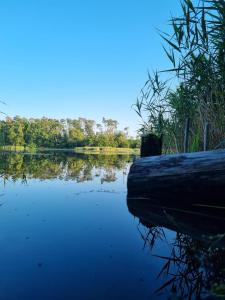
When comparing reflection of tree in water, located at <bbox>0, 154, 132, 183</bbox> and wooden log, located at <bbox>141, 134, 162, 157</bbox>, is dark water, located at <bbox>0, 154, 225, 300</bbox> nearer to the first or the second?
wooden log, located at <bbox>141, 134, 162, 157</bbox>

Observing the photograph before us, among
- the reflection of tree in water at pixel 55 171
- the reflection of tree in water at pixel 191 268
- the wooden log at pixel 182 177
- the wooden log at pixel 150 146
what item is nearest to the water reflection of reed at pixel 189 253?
the reflection of tree in water at pixel 191 268

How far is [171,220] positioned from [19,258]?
6.35ft

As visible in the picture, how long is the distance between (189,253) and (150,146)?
11.5 feet

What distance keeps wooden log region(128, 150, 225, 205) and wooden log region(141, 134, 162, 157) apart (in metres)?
0.80

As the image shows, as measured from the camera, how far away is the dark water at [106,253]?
1704 millimetres

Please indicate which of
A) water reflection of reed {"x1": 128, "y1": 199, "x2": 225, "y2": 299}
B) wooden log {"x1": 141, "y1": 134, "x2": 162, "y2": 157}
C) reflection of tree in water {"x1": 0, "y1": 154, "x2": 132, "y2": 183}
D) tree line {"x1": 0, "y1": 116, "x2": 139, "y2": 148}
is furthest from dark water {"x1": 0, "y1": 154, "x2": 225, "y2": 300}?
tree line {"x1": 0, "y1": 116, "x2": 139, "y2": 148}

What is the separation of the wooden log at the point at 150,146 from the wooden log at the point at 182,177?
796 millimetres

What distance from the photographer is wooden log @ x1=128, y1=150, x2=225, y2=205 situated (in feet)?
12.0

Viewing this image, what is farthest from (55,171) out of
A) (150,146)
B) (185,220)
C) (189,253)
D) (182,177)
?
(189,253)

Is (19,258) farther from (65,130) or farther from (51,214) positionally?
(65,130)

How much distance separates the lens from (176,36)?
421cm

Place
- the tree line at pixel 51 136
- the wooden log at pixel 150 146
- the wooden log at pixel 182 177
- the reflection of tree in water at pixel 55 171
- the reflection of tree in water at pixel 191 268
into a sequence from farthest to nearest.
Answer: the tree line at pixel 51 136 → the reflection of tree in water at pixel 55 171 → the wooden log at pixel 150 146 → the wooden log at pixel 182 177 → the reflection of tree in water at pixel 191 268

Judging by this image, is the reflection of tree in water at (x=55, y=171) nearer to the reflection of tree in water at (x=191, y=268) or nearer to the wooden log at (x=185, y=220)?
the wooden log at (x=185, y=220)

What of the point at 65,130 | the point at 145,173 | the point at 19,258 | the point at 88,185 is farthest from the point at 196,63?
the point at 65,130
